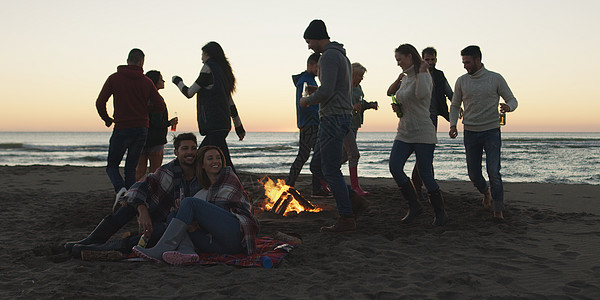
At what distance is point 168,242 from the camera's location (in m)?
3.46

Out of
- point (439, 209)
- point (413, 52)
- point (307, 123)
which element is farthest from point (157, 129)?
point (439, 209)

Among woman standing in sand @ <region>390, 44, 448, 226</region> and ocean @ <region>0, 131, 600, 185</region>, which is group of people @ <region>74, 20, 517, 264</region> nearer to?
woman standing in sand @ <region>390, 44, 448, 226</region>

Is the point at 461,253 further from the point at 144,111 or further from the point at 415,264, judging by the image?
the point at 144,111

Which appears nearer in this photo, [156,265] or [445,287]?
[445,287]

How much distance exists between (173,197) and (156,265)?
673 mm

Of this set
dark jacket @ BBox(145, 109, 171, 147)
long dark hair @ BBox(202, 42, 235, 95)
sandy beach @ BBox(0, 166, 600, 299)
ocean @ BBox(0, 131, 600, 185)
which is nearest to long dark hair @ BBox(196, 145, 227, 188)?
sandy beach @ BBox(0, 166, 600, 299)

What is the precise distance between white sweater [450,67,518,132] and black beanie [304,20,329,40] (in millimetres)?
1980

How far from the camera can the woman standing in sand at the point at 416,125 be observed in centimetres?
468

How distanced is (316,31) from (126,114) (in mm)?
2533

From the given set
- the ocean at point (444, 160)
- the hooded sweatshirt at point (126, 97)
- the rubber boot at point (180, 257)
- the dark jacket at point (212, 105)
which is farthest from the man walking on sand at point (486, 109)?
the ocean at point (444, 160)

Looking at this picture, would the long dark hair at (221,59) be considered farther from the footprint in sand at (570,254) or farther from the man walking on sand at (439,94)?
the footprint in sand at (570,254)

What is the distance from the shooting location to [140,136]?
545cm

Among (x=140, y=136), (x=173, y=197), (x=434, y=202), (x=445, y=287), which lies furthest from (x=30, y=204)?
(x=445, y=287)

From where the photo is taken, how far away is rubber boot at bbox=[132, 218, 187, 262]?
3404 mm
